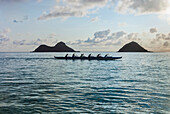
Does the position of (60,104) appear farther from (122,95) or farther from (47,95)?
(122,95)

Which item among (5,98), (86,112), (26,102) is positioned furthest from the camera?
(5,98)

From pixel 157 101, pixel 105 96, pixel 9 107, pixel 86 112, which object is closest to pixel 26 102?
pixel 9 107

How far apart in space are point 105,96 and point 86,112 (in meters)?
4.78

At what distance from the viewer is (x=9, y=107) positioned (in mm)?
13172

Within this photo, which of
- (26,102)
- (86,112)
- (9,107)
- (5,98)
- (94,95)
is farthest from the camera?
(94,95)

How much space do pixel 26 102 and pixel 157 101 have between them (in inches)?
409

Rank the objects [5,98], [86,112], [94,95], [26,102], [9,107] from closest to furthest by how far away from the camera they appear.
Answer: [86,112]
[9,107]
[26,102]
[5,98]
[94,95]

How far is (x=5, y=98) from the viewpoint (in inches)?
620

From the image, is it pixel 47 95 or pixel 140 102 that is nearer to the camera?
pixel 140 102

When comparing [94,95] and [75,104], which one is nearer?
[75,104]

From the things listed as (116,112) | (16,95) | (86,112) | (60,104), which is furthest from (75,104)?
(16,95)

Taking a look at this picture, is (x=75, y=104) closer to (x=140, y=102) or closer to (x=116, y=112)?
(x=116, y=112)

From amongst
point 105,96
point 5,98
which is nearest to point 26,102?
point 5,98

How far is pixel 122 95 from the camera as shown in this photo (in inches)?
664
